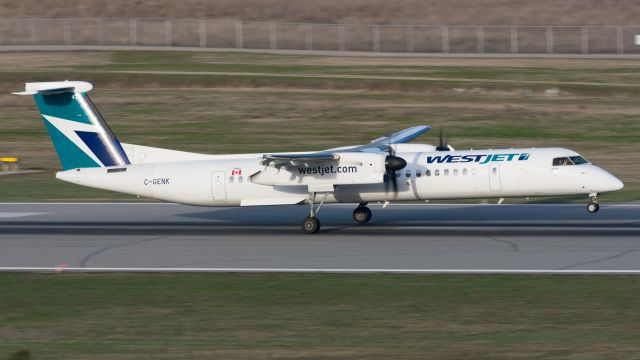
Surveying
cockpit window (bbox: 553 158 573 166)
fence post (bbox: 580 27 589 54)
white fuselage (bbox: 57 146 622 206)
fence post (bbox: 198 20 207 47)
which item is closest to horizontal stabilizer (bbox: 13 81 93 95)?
white fuselage (bbox: 57 146 622 206)

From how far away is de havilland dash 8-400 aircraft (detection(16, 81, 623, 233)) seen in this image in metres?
28.9

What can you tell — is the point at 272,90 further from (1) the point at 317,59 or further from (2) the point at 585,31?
(2) the point at 585,31

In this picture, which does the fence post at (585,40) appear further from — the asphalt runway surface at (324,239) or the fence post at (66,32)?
the asphalt runway surface at (324,239)

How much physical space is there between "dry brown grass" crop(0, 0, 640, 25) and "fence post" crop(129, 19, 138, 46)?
5.58 m

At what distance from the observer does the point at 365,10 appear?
309 feet

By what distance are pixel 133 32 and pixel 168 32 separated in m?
3.10

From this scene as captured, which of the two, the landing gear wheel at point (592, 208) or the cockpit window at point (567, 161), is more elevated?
the cockpit window at point (567, 161)

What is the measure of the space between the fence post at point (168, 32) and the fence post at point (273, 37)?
28.8ft

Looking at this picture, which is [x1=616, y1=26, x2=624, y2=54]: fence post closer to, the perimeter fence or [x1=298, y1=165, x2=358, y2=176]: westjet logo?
the perimeter fence

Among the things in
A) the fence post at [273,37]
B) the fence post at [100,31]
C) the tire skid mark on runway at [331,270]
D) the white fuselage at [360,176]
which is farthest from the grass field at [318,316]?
the fence post at [100,31]

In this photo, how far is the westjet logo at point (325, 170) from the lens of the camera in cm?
2890

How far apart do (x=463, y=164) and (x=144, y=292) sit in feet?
38.3

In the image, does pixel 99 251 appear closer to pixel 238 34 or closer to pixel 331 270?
pixel 331 270

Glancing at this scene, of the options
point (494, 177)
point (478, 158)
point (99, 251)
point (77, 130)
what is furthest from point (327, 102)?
point (99, 251)
